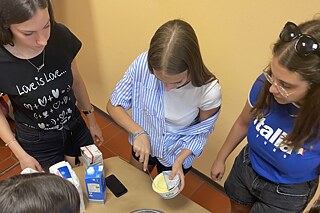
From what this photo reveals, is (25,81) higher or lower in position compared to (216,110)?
higher

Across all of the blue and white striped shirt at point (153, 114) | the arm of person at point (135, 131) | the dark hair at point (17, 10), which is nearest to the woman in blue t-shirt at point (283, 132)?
the blue and white striped shirt at point (153, 114)

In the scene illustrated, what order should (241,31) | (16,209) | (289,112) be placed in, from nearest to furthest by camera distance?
(16,209)
(289,112)
(241,31)

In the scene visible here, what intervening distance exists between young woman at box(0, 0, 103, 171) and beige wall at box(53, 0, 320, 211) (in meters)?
0.66

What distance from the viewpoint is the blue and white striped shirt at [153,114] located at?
4.70ft

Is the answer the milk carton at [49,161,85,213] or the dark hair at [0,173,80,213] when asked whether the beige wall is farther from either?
the dark hair at [0,173,80,213]

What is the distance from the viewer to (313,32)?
111 cm

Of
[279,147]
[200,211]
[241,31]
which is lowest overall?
[200,211]

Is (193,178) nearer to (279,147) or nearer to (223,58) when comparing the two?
(223,58)

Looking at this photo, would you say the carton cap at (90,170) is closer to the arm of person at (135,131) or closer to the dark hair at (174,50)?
the arm of person at (135,131)

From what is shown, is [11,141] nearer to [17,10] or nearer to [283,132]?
[17,10]

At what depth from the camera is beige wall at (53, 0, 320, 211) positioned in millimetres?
1624

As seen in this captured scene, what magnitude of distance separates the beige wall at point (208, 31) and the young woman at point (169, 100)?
1.41 ft

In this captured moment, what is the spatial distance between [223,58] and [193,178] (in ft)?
3.20

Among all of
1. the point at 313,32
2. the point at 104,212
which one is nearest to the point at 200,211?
the point at 104,212
